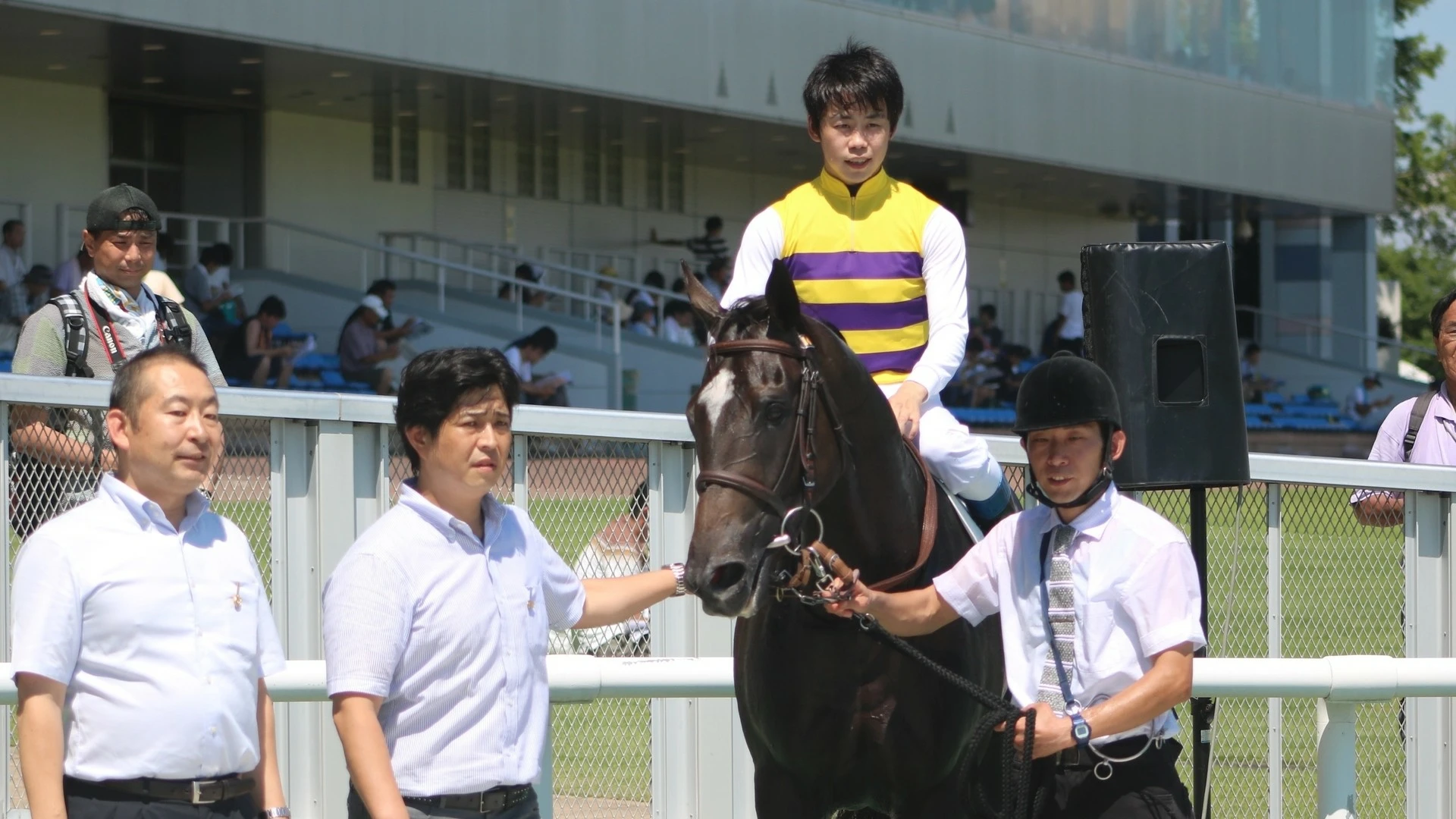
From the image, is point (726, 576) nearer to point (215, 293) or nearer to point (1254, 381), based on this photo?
point (215, 293)

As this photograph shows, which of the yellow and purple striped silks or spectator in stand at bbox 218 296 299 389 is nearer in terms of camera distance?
the yellow and purple striped silks

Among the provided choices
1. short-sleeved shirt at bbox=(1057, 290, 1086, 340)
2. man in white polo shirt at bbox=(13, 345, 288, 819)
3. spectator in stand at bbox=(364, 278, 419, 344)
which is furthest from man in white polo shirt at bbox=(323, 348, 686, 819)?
short-sleeved shirt at bbox=(1057, 290, 1086, 340)

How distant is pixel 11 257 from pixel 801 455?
589 inches

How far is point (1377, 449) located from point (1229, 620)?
1057mm

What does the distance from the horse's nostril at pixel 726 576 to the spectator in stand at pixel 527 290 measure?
64.8ft

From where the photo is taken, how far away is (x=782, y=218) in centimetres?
477

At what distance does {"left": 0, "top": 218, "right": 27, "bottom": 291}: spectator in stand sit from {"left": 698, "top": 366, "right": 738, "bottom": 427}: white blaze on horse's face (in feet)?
47.6

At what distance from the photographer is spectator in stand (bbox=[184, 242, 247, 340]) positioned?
60.0 ft

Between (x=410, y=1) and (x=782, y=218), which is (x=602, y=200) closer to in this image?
(x=410, y=1)

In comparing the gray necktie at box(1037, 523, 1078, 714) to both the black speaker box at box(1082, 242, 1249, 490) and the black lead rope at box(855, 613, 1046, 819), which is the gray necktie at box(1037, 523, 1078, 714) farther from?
the black speaker box at box(1082, 242, 1249, 490)

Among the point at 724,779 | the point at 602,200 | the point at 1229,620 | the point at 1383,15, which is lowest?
the point at 724,779

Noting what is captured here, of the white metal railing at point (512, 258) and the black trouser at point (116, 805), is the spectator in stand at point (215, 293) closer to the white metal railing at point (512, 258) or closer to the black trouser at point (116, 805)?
the white metal railing at point (512, 258)

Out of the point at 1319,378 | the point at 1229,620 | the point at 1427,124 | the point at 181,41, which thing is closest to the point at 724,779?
the point at 1229,620

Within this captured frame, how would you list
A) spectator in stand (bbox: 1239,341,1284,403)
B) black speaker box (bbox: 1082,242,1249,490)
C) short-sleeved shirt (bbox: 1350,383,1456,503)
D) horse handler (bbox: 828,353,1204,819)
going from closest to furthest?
horse handler (bbox: 828,353,1204,819)
black speaker box (bbox: 1082,242,1249,490)
short-sleeved shirt (bbox: 1350,383,1456,503)
spectator in stand (bbox: 1239,341,1284,403)
